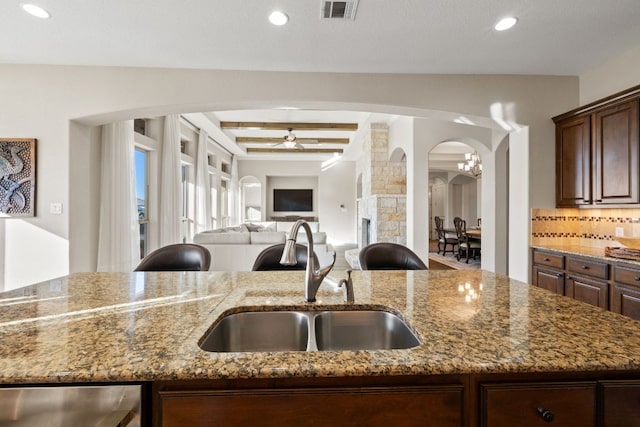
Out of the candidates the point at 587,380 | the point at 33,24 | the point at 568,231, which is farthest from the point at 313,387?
the point at 568,231

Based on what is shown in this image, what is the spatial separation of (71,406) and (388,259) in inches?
71.4

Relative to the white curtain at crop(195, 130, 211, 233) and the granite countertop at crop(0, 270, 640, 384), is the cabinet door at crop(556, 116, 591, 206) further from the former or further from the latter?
the white curtain at crop(195, 130, 211, 233)

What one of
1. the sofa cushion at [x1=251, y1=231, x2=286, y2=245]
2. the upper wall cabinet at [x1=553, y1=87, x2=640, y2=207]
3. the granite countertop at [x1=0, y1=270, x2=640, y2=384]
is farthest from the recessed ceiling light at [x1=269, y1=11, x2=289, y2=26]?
the sofa cushion at [x1=251, y1=231, x2=286, y2=245]

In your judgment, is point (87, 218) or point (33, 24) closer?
point (33, 24)

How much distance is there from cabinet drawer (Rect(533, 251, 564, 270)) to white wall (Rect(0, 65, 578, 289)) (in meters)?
0.59

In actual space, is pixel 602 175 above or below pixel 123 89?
below

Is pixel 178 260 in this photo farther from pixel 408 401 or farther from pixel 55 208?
pixel 55 208

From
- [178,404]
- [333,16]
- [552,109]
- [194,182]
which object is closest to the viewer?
[178,404]

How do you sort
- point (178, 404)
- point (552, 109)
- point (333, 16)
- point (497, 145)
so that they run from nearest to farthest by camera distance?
point (178, 404) < point (333, 16) < point (552, 109) < point (497, 145)

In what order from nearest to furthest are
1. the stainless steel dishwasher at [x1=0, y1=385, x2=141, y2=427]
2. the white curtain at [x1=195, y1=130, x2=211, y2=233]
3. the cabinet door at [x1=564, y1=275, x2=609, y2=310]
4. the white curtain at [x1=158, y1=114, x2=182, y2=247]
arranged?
the stainless steel dishwasher at [x1=0, y1=385, x2=141, y2=427]
the cabinet door at [x1=564, y1=275, x2=609, y2=310]
the white curtain at [x1=158, y1=114, x2=182, y2=247]
the white curtain at [x1=195, y1=130, x2=211, y2=233]

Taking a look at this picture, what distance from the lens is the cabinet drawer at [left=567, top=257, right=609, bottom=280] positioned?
2.54 meters

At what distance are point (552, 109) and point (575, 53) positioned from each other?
2.03ft

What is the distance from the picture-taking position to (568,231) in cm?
346

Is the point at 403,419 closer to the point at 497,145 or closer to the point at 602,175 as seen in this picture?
the point at 602,175
